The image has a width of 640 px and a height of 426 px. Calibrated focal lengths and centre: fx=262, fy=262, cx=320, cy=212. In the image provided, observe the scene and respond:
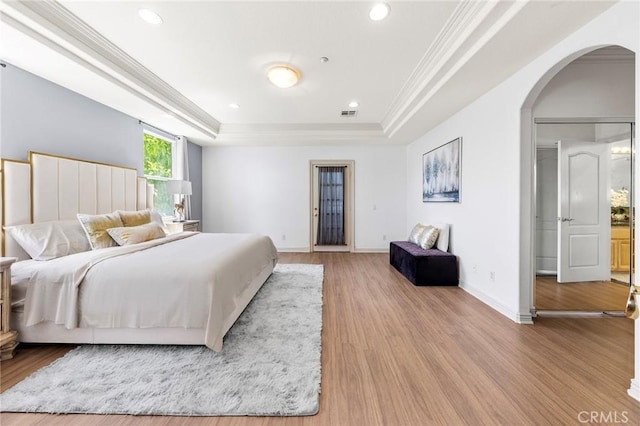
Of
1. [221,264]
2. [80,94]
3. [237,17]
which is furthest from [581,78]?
[80,94]

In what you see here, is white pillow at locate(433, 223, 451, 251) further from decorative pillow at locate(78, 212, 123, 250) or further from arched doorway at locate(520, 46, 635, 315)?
decorative pillow at locate(78, 212, 123, 250)

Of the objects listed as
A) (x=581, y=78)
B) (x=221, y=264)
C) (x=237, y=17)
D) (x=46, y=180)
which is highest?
(x=237, y=17)

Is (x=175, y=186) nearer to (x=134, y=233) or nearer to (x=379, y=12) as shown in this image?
(x=134, y=233)

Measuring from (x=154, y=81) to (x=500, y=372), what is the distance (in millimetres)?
4528

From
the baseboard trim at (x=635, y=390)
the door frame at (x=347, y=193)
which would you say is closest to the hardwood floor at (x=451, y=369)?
the baseboard trim at (x=635, y=390)

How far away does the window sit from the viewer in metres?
4.55

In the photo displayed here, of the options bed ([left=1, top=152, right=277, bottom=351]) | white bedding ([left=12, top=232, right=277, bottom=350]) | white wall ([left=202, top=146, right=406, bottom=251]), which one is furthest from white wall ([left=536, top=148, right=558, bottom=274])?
white bedding ([left=12, top=232, right=277, bottom=350])

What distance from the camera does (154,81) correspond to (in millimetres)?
3270

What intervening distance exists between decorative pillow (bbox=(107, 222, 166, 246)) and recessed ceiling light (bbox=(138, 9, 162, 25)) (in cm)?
204

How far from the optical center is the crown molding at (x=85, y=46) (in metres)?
1.94

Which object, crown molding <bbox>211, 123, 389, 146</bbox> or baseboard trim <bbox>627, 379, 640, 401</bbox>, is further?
crown molding <bbox>211, 123, 389, 146</bbox>

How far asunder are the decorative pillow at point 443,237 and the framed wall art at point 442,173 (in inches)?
15.6

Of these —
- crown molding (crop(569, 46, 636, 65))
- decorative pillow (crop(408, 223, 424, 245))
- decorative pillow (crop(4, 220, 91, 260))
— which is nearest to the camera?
decorative pillow (crop(4, 220, 91, 260))

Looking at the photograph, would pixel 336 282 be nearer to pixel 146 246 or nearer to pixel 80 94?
pixel 146 246
